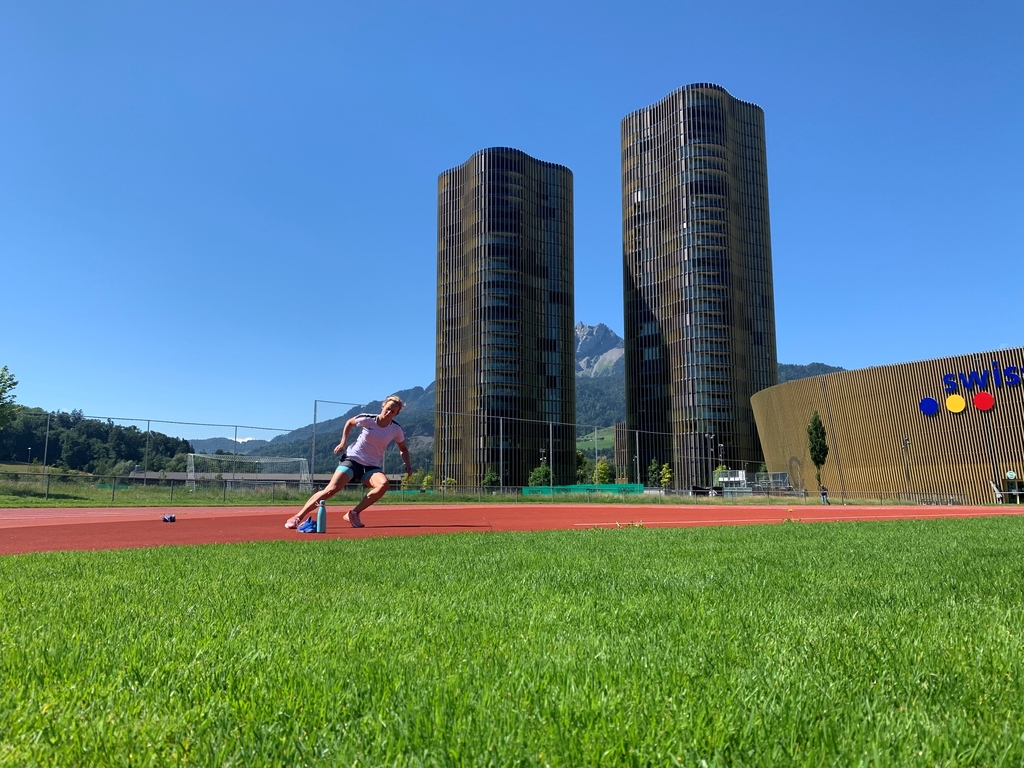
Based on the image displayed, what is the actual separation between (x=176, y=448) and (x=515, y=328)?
258 ft

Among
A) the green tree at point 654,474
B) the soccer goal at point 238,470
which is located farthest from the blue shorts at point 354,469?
the green tree at point 654,474

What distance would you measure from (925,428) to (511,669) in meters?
58.3

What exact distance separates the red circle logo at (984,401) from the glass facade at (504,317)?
6685 cm

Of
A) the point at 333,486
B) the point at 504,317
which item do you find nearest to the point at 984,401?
the point at 333,486

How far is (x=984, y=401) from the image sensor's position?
156ft

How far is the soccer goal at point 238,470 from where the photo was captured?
37.4m

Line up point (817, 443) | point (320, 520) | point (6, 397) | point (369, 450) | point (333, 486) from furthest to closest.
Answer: point (817, 443) → point (6, 397) → point (369, 450) → point (320, 520) → point (333, 486)

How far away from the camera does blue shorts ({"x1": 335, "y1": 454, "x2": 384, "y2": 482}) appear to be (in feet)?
33.0

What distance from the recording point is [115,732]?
1847mm

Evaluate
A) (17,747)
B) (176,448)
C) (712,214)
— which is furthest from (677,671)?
(712,214)

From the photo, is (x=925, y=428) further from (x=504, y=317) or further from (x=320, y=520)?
(x=504, y=317)

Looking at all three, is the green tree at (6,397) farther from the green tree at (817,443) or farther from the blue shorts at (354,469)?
the green tree at (817,443)

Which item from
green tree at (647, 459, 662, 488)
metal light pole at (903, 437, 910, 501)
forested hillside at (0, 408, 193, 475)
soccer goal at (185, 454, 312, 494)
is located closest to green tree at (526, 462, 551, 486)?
green tree at (647, 459, 662, 488)

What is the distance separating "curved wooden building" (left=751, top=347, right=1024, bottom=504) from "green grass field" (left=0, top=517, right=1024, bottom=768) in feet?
173
